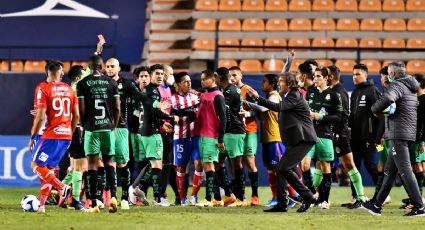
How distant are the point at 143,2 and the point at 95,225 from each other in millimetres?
14552

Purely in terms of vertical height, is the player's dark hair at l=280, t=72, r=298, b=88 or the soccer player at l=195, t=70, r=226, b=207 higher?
the player's dark hair at l=280, t=72, r=298, b=88

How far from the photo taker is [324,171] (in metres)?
15.4

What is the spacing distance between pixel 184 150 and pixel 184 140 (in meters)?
0.16

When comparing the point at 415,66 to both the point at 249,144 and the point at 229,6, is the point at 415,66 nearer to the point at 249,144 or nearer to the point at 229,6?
the point at 229,6

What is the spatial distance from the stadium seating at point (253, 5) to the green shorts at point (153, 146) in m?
13.6

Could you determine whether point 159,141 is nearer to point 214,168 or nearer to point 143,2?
point 214,168

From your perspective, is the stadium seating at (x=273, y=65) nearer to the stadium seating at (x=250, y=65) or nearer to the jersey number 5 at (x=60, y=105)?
the stadium seating at (x=250, y=65)

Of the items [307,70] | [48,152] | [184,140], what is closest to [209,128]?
[184,140]

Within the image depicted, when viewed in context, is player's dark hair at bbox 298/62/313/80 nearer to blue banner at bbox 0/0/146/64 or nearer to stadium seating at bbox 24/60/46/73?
blue banner at bbox 0/0/146/64

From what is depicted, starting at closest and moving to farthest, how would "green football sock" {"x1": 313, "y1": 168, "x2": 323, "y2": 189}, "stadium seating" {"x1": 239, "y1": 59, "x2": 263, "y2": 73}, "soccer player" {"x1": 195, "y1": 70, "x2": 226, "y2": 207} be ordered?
"soccer player" {"x1": 195, "y1": 70, "x2": 226, "y2": 207}
"green football sock" {"x1": 313, "y1": 168, "x2": 323, "y2": 189}
"stadium seating" {"x1": 239, "y1": 59, "x2": 263, "y2": 73}

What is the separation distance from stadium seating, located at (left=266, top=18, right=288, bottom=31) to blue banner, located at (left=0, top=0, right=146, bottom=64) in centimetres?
416

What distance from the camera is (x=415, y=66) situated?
25.9 m

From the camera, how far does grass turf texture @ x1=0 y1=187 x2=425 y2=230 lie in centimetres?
1130

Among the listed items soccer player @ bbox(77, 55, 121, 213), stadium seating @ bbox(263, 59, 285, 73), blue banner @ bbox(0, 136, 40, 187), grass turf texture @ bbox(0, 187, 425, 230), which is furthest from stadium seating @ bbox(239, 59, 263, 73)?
soccer player @ bbox(77, 55, 121, 213)
